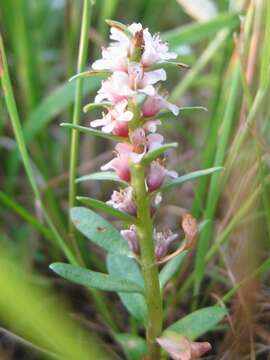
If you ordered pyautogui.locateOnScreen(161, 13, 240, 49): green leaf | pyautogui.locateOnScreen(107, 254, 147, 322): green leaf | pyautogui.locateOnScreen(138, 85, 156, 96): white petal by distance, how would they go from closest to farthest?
pyautogui.locateOnScreen(138, 85, 156, 96): white petal < pyautogui.locateOnScreen(107, 254, 147, 322): green leaf < pyautogui.locateOnScreen(161, 13, 240, 49): green leaf

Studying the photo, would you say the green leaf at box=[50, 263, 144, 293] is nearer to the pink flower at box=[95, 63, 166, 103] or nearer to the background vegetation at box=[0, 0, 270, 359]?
the background vegetation at box=[0, 0, 270, 359]

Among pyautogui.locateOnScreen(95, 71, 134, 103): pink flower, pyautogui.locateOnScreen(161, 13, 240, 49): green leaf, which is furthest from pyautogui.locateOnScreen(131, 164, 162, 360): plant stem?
Result: pyautogui.locateOnScreen(161, 13, 240, 49): green leaf

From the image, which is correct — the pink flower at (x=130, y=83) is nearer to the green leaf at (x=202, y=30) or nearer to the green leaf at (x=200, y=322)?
the green leaf at (x=200, y=322)

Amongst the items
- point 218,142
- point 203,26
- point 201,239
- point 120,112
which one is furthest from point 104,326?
point 203,26

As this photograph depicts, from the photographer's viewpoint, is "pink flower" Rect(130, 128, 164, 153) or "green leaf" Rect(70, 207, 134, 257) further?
"green leaf" Rect(70, 207, 134, 257)

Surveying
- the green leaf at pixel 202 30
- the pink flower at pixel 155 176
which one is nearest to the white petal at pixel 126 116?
the pink flower at pixel 155 176

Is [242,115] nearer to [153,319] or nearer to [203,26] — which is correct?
[203,26]
